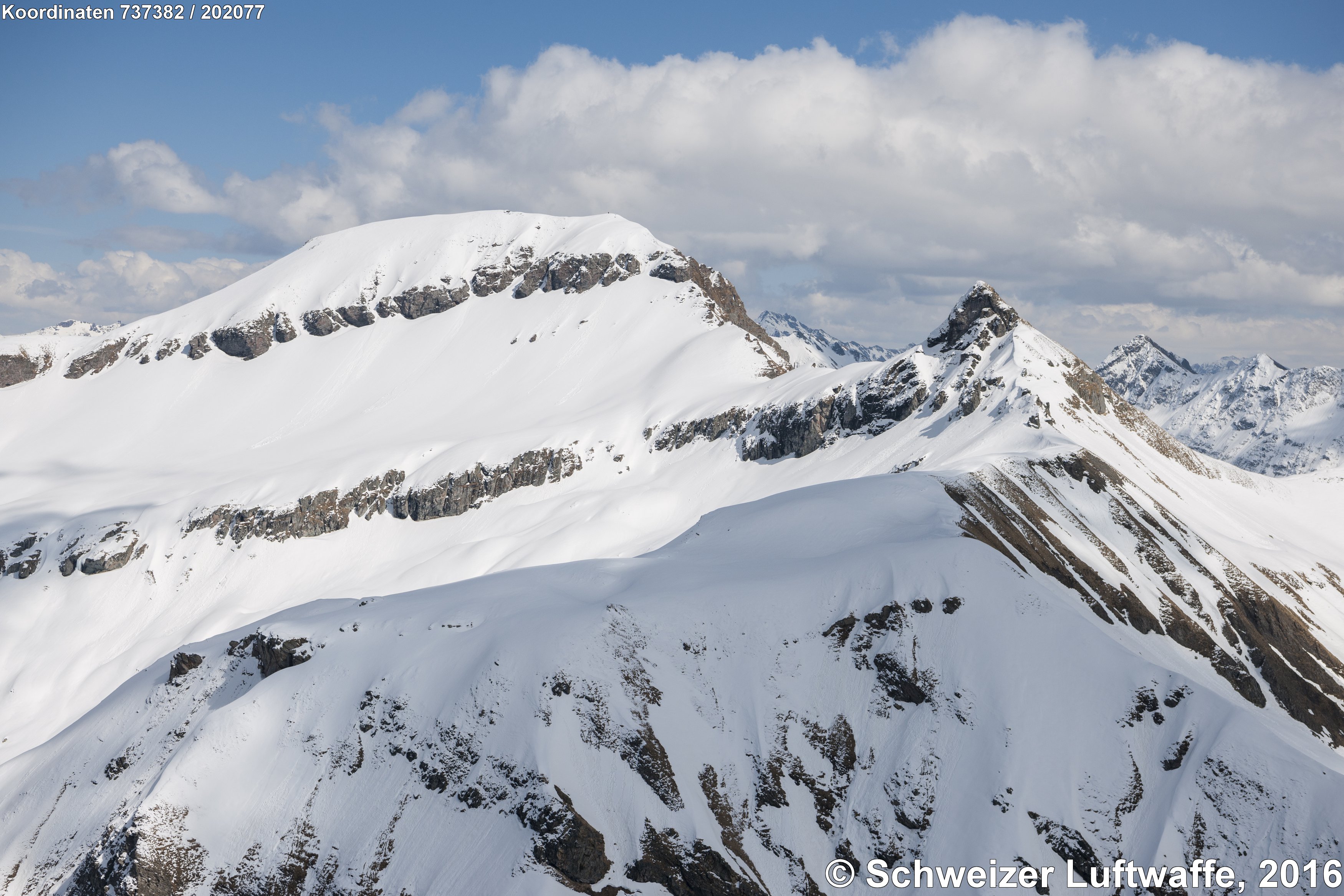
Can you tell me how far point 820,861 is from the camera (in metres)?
70.1

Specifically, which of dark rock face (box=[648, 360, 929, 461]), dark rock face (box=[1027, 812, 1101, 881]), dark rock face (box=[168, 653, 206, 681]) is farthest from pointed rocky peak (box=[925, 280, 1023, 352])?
dark rock face (box=[168, 653, 206, 681])

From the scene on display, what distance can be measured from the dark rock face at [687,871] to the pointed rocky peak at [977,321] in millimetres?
128201

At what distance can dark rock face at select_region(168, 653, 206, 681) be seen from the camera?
92.2 meters

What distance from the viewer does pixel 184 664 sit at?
92625 mm

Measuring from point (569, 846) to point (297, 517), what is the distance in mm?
130573

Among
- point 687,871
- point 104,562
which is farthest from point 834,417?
point 104,562

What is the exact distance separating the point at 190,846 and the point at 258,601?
328ft

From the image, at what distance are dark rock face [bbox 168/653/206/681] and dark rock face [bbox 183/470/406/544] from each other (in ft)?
280

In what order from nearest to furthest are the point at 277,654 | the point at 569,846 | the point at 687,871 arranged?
1. the point at 569,846
2. the point at 687,871
3. the point at 277,654

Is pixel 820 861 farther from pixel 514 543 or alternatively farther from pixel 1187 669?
pixel 514 543

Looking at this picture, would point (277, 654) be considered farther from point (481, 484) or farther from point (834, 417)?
point (834, 417)

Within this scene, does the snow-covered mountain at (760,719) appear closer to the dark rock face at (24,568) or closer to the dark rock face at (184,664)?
the dark rock face at (184,664)

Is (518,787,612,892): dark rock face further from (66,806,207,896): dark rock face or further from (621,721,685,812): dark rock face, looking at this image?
(66,806,207,896): dark rock face

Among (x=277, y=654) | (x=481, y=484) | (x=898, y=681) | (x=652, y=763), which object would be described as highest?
(x=481, y=484)
